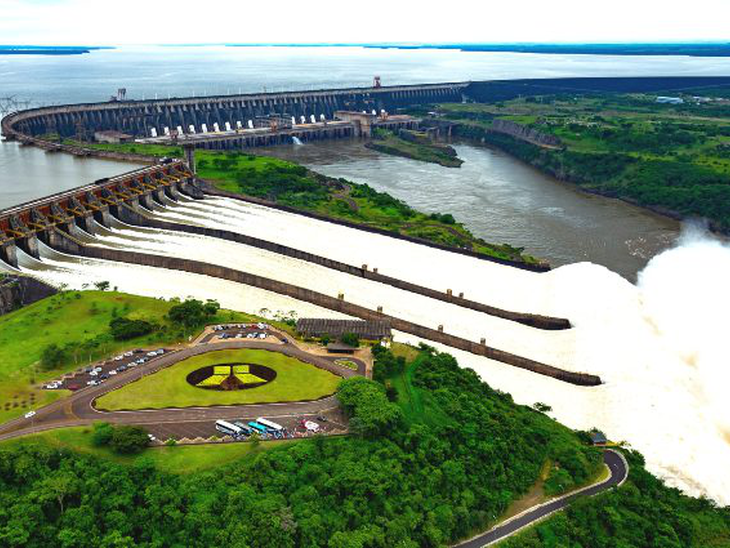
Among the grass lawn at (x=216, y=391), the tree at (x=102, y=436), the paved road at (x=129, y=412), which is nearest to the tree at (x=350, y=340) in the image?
the grass lawn at (x=216, y=391)

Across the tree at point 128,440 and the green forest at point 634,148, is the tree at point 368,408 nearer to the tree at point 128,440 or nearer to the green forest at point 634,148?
the tree at point 128,440

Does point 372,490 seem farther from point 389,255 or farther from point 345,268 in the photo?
point 389,255

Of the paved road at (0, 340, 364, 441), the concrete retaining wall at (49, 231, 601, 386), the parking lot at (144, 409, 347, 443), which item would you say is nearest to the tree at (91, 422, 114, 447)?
the paved road at (0, 340, 364, 441)

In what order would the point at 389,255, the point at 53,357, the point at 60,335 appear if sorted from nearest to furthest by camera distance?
the point at 53,357 < the point at 60,335 < the point at 389,255

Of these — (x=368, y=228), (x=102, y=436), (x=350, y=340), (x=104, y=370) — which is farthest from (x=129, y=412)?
(x=368, y=228)

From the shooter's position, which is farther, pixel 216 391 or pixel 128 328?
pixel 128 328

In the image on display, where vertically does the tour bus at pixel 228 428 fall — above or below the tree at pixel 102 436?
below

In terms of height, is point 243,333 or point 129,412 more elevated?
point 243,333
